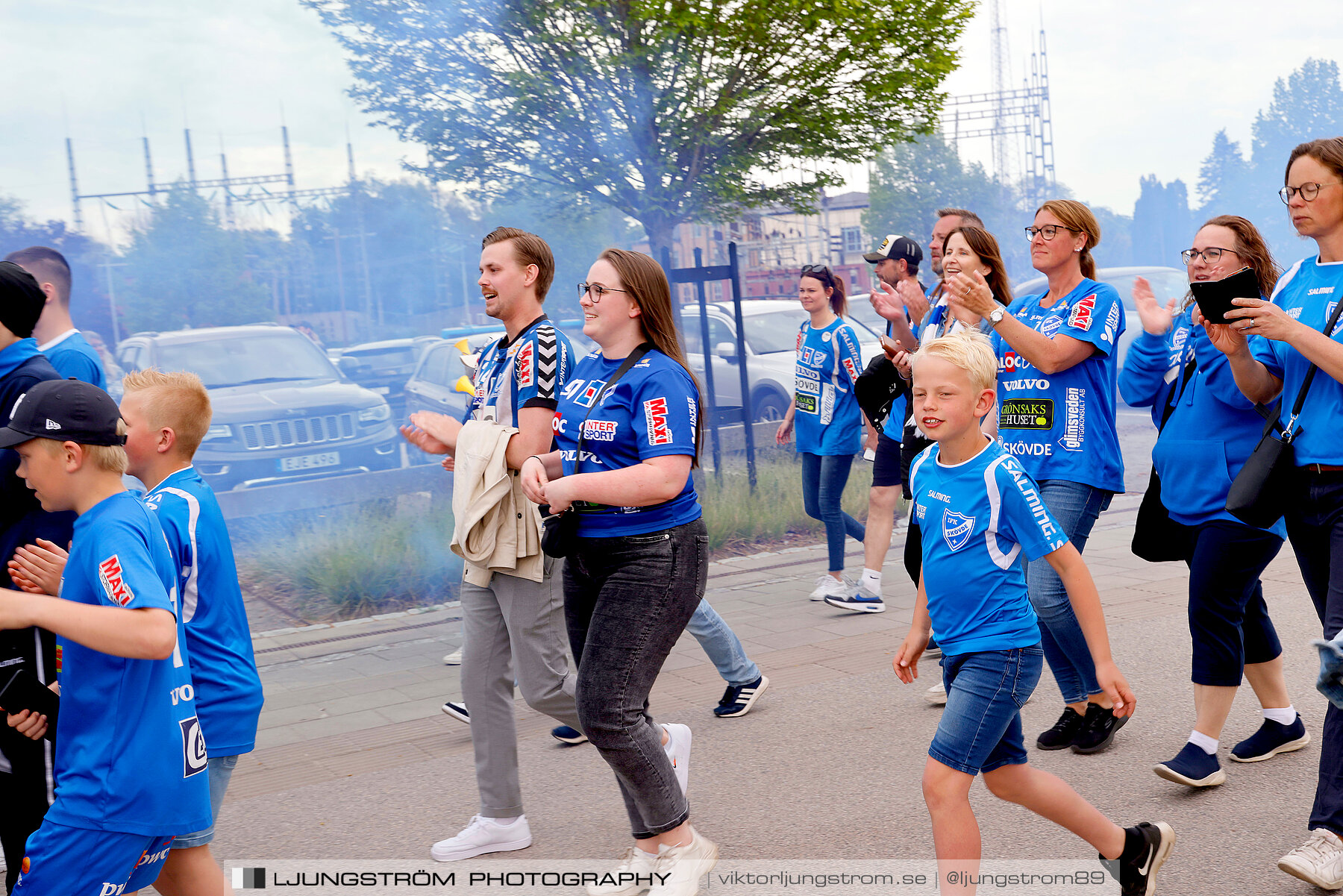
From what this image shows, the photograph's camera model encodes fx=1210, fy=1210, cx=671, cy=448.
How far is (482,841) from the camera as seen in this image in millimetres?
3855

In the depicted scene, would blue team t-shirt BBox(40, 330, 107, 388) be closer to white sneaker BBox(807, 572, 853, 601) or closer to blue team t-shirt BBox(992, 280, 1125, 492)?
blue team t-shirt BBox(992, 280, 1125, 492)

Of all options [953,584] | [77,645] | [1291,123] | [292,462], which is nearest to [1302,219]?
[953,584]

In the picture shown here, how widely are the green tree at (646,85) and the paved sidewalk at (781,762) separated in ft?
13.1

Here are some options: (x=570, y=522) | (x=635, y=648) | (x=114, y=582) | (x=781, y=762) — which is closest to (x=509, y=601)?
(x=570, y=522)

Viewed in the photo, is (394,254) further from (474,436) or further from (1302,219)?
(1302,219)

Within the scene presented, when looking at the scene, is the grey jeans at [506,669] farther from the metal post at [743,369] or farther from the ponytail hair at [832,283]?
the metal post at [743,369]

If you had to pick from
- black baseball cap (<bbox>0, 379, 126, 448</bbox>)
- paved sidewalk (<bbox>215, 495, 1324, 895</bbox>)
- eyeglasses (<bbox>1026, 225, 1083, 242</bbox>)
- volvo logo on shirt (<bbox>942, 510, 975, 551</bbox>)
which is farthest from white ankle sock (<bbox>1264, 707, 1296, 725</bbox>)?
black baseball cap (<bbox>0, 379, 126, 448</bbox>)

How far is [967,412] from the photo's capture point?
3061 mm

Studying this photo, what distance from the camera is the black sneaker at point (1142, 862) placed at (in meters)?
3.14

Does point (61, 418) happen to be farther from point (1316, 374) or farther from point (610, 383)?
point (1316, 374)

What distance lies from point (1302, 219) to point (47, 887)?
11.6ft

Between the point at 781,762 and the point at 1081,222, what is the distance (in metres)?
2.36

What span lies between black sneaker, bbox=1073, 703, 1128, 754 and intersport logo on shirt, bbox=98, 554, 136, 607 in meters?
3.49

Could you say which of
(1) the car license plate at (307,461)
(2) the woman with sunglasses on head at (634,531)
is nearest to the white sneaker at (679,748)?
(2) the woman with sunglasses on head at (634,531)
